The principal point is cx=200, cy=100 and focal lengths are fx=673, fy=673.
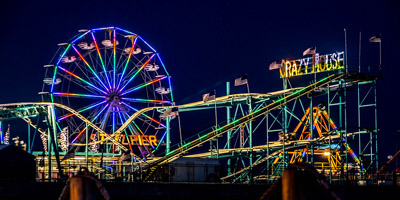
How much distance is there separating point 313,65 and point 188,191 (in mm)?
30331

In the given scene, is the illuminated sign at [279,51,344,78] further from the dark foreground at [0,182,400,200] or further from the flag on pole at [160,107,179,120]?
the dark foreground at [0,182,400,200]

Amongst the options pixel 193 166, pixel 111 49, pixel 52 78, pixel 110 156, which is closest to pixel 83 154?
pixel 110 156

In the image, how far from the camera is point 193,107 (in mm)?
75750

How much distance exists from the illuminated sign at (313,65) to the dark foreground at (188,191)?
23.2 meters

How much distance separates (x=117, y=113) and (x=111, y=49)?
307 inches

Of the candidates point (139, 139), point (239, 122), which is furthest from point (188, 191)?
point (139, 139)

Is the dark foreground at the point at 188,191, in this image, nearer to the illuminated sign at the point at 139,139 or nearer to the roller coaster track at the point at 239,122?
the roller coaster track at the point at 239,122

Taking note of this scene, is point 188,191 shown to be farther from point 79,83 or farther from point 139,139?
point 139,139

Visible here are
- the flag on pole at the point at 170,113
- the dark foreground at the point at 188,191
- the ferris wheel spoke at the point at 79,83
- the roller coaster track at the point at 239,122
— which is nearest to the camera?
the dark foreground at the point at 188,191

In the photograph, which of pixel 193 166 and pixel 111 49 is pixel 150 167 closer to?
pixel 193 166

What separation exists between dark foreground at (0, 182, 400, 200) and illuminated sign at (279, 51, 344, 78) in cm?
2325

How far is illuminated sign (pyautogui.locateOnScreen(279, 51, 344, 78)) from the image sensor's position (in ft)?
200

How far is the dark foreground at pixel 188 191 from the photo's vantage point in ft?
107

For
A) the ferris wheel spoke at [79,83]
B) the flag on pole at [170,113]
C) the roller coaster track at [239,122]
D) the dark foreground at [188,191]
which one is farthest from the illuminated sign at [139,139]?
the dark foreground at [188,191]
